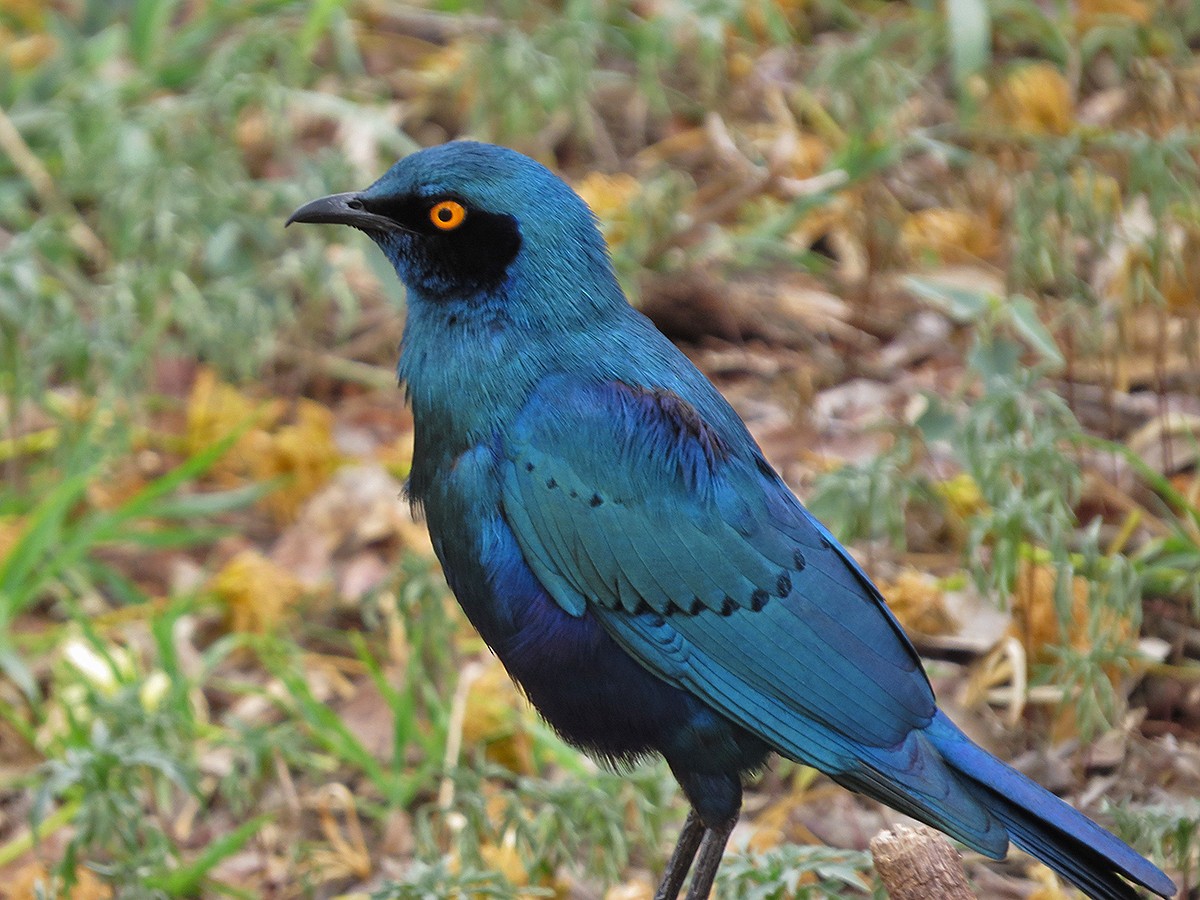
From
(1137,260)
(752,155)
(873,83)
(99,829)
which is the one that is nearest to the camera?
(99,829)

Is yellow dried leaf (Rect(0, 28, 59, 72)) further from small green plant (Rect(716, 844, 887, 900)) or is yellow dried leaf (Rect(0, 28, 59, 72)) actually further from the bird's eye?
small green plant (Rect(716, 844, 887, 900))

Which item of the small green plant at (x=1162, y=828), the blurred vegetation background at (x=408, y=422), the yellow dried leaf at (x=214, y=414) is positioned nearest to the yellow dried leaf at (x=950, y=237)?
the blurred vegetation background at (x=408, y=422)

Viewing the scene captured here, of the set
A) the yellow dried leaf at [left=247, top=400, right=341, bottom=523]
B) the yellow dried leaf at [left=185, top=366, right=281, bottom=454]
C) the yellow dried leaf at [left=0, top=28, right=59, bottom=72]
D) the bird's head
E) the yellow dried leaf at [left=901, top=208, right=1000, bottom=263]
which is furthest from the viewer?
the yellow dried leaf at [left=0, top=28, right=59, bottom=72]

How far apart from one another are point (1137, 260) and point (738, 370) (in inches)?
57.7

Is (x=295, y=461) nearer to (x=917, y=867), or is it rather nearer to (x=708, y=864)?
(x=708, y=864)

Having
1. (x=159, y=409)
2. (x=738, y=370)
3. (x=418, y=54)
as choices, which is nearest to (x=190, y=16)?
(x=418, y=54)

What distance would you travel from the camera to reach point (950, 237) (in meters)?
5.24

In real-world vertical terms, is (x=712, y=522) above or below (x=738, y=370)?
above

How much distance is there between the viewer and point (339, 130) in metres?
5.86

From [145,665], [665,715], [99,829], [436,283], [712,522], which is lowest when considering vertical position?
[145,665]

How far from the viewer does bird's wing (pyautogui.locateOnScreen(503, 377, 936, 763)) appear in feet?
9.39

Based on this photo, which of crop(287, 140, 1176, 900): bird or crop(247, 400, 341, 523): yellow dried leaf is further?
crop(247, 400, 341, 523): yellow dried leaf

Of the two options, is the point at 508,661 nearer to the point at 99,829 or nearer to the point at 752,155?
the point at 99,829

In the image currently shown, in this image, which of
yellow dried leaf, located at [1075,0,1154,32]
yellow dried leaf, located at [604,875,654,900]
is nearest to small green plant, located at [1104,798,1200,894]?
yellow dried leaf, located at [604,875,654,900]
